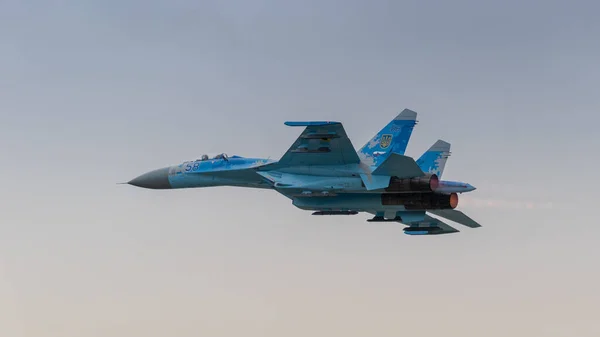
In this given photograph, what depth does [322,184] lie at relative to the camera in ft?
175

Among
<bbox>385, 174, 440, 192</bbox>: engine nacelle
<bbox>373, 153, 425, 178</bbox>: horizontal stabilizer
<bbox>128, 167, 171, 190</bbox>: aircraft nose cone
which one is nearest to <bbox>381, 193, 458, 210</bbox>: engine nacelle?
<bbox>385, 174, 440, 192</bbox>: engine nacelle

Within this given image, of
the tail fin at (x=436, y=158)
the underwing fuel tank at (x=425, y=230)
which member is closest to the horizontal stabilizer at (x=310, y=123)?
the tail fin at (x=436, y=158)

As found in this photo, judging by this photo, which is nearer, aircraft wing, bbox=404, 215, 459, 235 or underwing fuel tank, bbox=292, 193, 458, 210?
underwing fuel tank, bbox=292, 193, 458, 210

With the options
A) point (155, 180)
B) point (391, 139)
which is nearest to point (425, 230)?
point (391, 139)

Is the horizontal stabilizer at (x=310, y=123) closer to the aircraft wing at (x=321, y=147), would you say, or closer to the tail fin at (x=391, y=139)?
the aircraft wing at (x=321, y=147)

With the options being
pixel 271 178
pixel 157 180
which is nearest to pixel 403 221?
pixel 271 178

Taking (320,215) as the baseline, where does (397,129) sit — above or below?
above

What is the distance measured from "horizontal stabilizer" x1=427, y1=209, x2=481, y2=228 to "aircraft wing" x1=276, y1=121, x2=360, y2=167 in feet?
20.0

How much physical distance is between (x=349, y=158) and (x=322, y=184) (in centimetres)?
176

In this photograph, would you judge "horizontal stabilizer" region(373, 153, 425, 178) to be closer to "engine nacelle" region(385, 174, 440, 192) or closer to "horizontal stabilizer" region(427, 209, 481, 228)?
"engine nacelle" region(385, 174, 440, 192)

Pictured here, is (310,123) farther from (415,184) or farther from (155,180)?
(155,180)

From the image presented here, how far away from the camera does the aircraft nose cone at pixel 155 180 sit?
58.6m

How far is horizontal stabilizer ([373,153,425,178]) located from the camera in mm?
50969

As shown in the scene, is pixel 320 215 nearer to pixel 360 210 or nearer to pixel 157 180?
pixel 360 210
